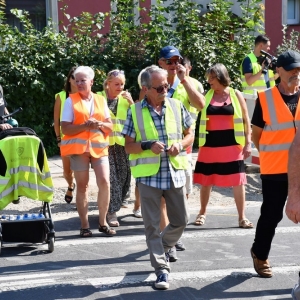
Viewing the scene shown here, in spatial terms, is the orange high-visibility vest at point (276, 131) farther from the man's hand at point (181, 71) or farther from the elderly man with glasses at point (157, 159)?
the man's hand at point (181, 71)

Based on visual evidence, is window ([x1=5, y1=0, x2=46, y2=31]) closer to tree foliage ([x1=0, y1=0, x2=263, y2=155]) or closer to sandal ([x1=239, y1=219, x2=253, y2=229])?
tree foliage ([x1=0, y1=0, x2=263, y2=155])

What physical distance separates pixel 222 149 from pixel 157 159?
2304mm

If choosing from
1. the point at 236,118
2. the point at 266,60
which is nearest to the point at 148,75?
the point at 236,118

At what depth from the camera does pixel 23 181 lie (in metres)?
7.80

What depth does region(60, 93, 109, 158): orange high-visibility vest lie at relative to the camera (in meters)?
8.32

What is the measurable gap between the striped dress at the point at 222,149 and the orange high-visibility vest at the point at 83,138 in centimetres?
125

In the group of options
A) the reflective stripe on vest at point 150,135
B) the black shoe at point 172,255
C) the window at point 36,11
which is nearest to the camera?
the reflective stripe on vest at point 150,135

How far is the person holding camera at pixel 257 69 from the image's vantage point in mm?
12203

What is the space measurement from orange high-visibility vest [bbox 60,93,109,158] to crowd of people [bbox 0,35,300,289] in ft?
0.03

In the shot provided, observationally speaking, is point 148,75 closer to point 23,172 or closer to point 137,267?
point 137,267

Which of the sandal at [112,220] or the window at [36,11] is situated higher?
the window at [36,11]

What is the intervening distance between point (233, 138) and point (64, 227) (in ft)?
7.18

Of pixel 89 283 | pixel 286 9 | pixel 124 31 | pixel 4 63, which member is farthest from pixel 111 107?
pixel 286 9

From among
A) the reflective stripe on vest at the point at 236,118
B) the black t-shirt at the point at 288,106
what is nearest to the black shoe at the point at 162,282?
the black t-shirt at the point at 288,106
